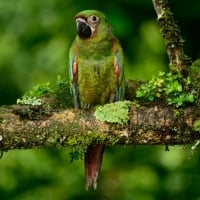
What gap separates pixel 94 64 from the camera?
5.67 m

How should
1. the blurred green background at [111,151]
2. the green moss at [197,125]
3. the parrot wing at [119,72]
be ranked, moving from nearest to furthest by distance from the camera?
the green moss at [197,125]
the parrot wing at [119,72]
the blurred green background at [111,151]

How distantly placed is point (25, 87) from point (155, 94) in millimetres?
2259

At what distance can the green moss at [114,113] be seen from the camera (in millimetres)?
5141

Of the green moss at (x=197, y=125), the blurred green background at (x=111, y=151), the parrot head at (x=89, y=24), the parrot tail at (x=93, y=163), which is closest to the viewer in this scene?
the green moss at (x=197, y=125)

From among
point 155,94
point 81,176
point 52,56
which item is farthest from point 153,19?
point 155,94

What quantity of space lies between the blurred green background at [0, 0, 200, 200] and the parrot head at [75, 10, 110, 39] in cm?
89

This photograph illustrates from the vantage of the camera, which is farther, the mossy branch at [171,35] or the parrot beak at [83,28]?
the parrot beak at [83,28]

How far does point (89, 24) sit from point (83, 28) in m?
0.05

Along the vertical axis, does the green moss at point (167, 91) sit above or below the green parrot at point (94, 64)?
below

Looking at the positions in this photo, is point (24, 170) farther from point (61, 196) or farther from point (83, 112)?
point (83, 112)

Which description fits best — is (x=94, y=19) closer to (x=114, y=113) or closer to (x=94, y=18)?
(x=94, y=18)

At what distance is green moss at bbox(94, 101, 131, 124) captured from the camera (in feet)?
16.9

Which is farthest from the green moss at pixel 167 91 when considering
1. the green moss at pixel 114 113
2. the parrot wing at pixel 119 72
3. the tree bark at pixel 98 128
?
the parrot wing at pixel 119 72

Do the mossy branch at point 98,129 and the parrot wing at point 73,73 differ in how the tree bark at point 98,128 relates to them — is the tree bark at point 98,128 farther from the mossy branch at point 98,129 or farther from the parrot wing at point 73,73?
the parrot wing at point 73,73
